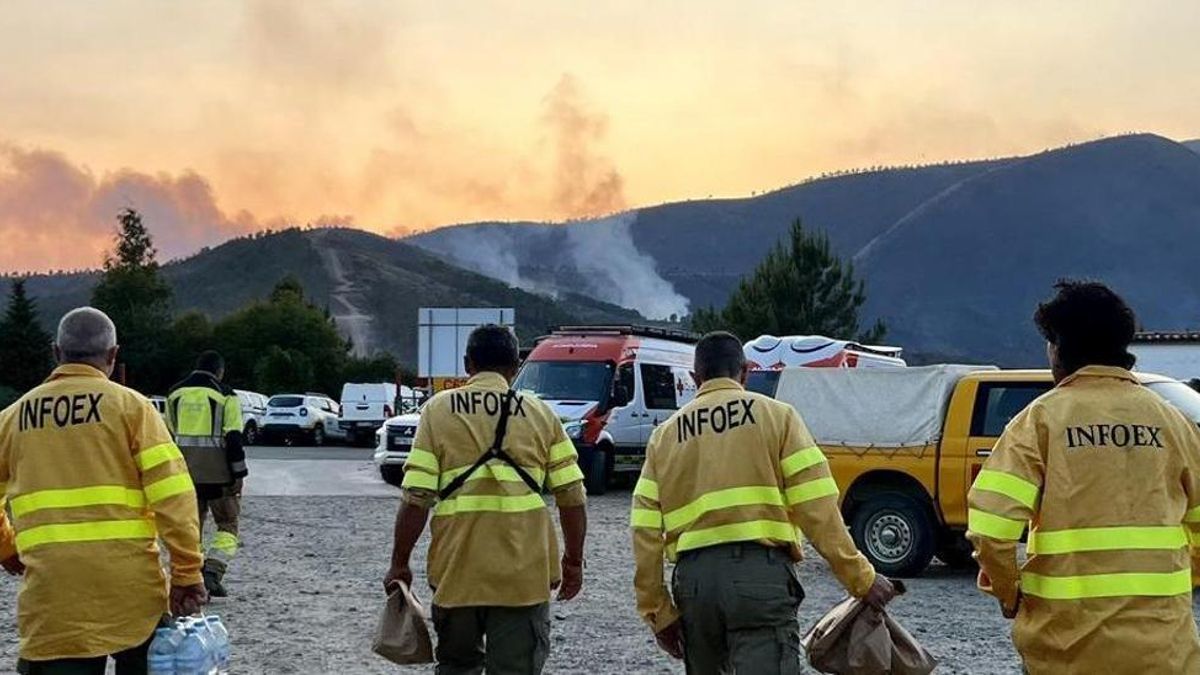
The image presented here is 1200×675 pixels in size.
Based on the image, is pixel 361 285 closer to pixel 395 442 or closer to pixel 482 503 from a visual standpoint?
pixel 395 442

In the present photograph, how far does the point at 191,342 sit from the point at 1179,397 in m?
71.0

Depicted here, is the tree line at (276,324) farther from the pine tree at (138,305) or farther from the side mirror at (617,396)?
the side mirror at (617,396)

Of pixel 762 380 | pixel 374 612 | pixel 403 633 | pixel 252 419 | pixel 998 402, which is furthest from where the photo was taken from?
pixel 252 419

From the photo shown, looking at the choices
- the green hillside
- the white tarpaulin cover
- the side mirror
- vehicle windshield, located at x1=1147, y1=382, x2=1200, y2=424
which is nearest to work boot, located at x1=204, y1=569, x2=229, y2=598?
the white tarpaulin cover

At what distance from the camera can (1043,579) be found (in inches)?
161

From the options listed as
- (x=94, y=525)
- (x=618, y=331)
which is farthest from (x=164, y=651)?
(x=618, y=331)

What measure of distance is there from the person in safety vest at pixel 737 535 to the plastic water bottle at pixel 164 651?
69.4 inches

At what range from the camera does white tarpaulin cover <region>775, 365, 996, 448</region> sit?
1203cm

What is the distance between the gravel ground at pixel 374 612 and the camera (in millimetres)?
8555

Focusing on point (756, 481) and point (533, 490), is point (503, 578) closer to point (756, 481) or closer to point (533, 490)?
point (533, 490)

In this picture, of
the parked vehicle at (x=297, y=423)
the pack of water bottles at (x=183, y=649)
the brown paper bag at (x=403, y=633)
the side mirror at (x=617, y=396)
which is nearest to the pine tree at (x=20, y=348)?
the parked vehicle at (x=297, y=423)

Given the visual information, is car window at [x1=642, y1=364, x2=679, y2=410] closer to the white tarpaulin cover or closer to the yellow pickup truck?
the white tarpaulin cover

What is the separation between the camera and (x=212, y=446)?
10391mm

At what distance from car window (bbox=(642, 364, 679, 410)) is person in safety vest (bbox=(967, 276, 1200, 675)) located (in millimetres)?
17293
